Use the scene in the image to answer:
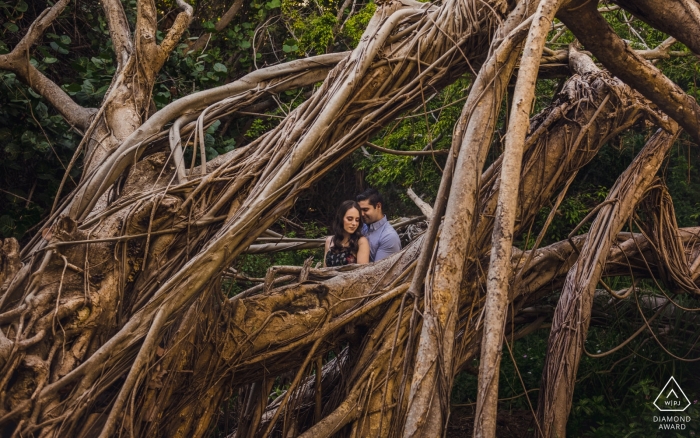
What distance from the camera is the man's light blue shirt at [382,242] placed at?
3904mm

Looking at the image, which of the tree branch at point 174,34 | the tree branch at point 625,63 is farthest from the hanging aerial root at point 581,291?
the tree branch at point 174,34

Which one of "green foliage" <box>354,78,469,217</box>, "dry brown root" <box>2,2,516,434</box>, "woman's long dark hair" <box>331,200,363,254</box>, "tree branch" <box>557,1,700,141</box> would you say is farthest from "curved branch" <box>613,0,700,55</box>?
"green foliage" <box>354,78,469,217</box>

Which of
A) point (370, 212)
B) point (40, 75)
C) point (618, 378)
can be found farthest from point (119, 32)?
point (618, 378)

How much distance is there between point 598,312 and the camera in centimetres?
412

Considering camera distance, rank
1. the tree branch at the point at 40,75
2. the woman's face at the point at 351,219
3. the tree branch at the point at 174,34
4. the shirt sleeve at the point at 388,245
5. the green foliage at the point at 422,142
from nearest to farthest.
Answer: the tree branch at the point at 174,34 → the tree branch at the point at 40,75 → the woman's face at the point at 351,219 → the shirt sleeve at the point at 388,245 → the green foliage at the point at 422,142

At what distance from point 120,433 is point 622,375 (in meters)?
2.78

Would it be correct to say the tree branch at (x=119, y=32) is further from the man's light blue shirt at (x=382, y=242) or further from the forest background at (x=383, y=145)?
the man's light blue shirt at (x=382, y=242)

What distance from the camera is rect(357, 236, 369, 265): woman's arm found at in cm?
369

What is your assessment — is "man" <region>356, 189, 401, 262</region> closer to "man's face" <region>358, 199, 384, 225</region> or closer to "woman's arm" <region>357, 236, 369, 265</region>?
"man's face" <region>358, 199, 384, 225</region>

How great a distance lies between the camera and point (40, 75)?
12.5ft

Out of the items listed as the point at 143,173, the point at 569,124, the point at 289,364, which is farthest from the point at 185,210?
the point at 569,124

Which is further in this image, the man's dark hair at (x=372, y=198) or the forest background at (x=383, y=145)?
the man's dark hair at (x=372, y=198)

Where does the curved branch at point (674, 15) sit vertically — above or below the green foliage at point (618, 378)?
above

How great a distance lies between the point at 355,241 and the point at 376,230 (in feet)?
1.03
